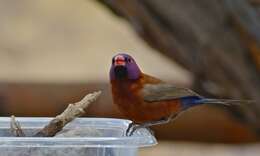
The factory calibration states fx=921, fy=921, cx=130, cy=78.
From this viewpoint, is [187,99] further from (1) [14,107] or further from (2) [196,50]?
(1) [14,107]

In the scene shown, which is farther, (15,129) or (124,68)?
(124,68)

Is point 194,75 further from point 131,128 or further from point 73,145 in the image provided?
point 73,145

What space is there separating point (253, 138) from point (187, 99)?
54.2 inches

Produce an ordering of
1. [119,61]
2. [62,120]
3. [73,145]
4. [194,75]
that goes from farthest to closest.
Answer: [194,75] < [119,61] < [62,120] < [73,145]

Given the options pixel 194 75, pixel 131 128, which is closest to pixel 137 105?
pixel 131 128

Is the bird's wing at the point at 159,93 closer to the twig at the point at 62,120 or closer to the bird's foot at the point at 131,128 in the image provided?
the bird's foot at the point at 131,128

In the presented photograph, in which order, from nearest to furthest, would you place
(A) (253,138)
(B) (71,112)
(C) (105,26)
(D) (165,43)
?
(B) (71,112) < (D) (165,43) < (A) (253,138) < (C) (105,26)

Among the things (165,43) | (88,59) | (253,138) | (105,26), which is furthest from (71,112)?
(105,26)

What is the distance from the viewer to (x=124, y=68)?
1.98 meters

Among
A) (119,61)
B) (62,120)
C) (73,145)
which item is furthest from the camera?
(119,61)

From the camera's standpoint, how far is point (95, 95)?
70.6 inches

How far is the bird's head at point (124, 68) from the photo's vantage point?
1.95 m

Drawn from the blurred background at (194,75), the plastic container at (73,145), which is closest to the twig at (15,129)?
the plastic container at (73,145)

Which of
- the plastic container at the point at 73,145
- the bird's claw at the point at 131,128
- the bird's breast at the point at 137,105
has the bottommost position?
the plastic container at the point at 73,145
